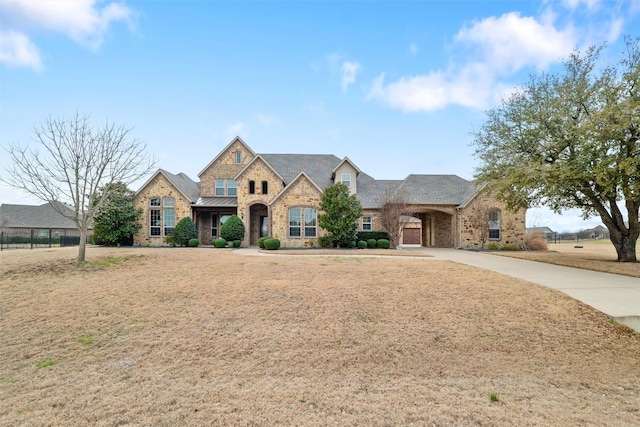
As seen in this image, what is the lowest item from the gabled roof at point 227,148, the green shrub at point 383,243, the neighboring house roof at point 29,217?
the green shrub at point 383,243

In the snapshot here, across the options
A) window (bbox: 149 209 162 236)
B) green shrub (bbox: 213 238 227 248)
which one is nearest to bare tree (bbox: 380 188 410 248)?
green shrub (bbox: 213 238 227 248)

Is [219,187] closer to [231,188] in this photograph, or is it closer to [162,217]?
[231,188]

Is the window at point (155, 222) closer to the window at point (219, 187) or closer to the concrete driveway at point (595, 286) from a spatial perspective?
the window at point (219, 187)

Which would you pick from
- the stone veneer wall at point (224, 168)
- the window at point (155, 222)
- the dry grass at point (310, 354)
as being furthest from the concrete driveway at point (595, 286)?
the window at point (155, 222)

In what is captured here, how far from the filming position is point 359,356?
19.1ft

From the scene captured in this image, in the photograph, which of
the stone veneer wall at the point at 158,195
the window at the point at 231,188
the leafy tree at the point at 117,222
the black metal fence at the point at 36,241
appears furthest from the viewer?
the black metal fence at the point at 36,241

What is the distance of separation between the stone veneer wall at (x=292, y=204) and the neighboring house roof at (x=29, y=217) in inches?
1359

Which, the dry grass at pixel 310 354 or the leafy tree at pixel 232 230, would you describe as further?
the leafy tree at pixel 232 230

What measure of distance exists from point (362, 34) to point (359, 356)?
1365 cm

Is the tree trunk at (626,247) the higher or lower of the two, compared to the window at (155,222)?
lower

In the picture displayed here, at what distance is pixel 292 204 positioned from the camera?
82.2ft

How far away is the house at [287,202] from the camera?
2516 centimetres

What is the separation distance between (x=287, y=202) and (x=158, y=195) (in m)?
10.6

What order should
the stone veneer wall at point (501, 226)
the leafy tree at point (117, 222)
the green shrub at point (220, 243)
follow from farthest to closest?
the stone veneer wall at point (501, 226)
the leafy tree at point (117, 222)
the green shrub at point (220, 243)
